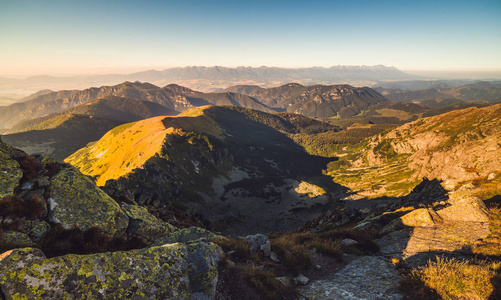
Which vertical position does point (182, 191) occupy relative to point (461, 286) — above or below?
below

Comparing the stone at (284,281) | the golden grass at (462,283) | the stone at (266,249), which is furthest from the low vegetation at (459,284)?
the stone at (266,249)

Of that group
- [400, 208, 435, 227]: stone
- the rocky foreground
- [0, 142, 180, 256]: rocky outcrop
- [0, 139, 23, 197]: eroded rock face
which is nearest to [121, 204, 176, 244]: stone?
[0, 142, 180, 256]: rocky outcrop

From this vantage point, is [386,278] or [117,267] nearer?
[117,267]

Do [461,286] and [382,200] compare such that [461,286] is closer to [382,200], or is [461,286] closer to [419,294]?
[419,294]

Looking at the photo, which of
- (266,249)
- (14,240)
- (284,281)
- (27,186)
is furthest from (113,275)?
(27,186)

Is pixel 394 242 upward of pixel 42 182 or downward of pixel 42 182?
downward

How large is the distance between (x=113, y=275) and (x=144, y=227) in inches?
354

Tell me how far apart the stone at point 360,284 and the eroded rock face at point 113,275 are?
5798mm

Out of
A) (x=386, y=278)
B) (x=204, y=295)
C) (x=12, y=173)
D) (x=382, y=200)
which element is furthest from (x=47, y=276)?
(x=382, y=200)

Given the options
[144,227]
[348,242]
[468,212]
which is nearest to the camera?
[144,227]

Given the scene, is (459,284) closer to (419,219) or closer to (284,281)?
(284,281)

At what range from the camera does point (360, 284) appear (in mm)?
11227

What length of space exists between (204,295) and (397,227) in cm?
2047

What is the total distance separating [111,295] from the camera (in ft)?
23.6
